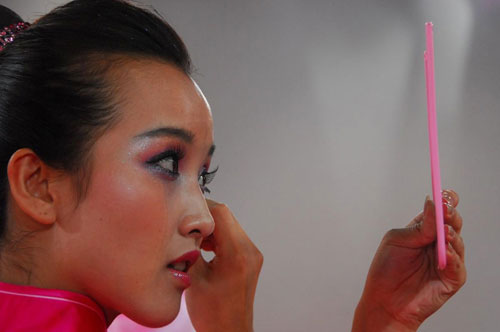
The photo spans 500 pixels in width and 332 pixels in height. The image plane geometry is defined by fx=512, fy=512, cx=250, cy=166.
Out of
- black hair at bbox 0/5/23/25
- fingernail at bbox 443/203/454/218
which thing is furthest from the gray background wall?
black hair at bbox 0/5/23/25

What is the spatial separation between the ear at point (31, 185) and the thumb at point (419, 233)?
555 mm

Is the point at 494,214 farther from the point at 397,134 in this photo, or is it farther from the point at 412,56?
the point at 412,56

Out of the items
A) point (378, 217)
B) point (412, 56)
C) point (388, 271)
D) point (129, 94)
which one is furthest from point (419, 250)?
point (412, 56)

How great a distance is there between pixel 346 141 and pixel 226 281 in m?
1.32

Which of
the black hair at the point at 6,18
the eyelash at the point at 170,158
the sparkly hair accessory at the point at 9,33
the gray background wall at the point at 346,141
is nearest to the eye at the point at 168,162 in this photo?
the eyelash at the point at 170,158

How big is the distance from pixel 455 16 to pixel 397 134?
20.2 inches

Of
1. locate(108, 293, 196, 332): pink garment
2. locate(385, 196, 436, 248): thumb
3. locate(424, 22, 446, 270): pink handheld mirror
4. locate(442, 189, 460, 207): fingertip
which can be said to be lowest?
locate(108, 293, 196, 332): pink garment

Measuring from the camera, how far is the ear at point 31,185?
1.87ft

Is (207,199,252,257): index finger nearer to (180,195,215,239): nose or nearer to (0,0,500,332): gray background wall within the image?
(180,195,215,239): nose

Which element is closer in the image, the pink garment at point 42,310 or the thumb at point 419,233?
the pink garment at point 42,310

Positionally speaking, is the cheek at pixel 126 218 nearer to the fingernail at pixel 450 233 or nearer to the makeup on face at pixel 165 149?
the makeup on face at pixel 165 149

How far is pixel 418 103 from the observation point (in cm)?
196

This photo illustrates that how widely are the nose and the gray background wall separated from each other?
1.38 m

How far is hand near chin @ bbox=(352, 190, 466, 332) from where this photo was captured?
854 millimetres
